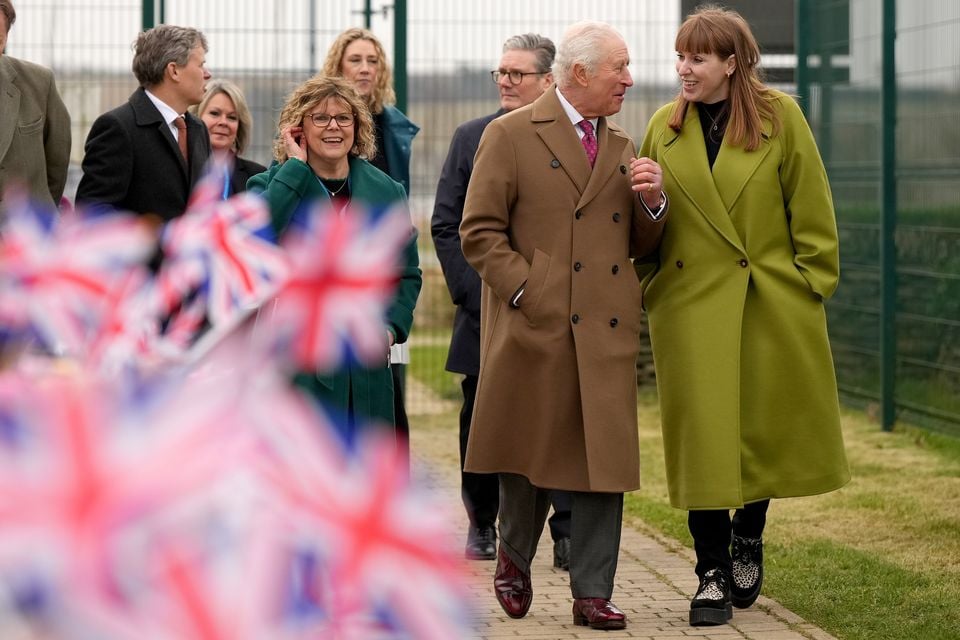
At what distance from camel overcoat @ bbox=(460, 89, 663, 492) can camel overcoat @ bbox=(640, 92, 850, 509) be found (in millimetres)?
173

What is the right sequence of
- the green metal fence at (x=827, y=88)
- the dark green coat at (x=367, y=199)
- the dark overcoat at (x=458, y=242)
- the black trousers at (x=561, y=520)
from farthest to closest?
the green metal fence at (x=827, y=88) < the dark overcoat at (x=458, y=242) < the black trousers at (x=561, y=520) < the dark green coat at (x=367, y=199)

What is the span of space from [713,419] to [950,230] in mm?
5052

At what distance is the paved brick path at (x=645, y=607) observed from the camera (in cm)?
531

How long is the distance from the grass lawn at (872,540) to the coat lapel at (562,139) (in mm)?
1749

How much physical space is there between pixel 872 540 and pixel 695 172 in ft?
8.00

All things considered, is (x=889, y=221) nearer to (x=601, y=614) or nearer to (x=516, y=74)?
(x=516, y=74)

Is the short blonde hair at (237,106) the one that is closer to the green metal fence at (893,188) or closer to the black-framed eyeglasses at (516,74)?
the black-framed eyeglasses at (516,74)

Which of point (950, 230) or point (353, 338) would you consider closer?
point (353, 338)

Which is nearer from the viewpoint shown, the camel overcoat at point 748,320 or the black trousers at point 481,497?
the camel overcoat at point 748,320

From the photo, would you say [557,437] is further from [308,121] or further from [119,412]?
[119,412]

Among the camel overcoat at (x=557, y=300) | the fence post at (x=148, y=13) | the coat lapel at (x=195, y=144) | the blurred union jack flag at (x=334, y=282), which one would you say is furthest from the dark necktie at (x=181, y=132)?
the fence post at (x=148, y=13)

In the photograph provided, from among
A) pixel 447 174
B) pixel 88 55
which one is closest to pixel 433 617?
pixel 447 174

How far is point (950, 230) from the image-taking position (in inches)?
393

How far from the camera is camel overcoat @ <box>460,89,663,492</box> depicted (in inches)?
212
